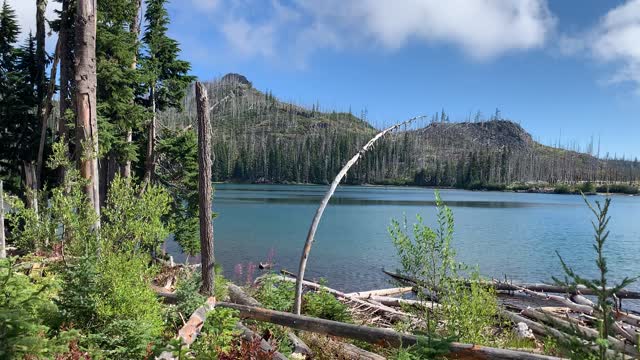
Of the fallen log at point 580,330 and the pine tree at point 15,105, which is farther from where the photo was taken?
the pine tree at point 15,105

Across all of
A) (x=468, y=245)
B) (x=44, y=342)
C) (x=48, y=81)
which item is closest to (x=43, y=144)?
(x=48, y=81)

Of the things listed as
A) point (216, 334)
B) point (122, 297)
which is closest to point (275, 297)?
point (216, 334)

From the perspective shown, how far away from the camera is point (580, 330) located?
11.8 ft

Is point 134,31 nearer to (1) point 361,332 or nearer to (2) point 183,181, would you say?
(2) point 183,181

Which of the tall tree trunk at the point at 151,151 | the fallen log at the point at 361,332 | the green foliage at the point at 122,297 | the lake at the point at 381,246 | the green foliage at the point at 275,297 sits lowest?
the lake at the point at 381,246

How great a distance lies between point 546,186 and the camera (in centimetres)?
15100

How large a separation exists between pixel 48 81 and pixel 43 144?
3.12 m

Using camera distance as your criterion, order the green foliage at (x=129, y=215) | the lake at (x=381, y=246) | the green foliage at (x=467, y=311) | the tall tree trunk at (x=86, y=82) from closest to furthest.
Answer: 1. the green foliage at (x=467, y=311)
2. the green foliage at (x=129, y=215)
3. the tall tree trunk at (x=86, y=82)
4. the lake at (x=381, y=246)

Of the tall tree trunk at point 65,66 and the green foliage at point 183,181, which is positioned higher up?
the tall tree trunk at point 65,66

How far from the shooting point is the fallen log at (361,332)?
516 cm

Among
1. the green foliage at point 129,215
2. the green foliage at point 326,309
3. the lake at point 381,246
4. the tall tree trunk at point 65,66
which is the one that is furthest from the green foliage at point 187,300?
the lake at point 381,246

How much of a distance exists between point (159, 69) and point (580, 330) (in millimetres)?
20174

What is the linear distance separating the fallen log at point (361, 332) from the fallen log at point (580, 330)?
63 centimetres

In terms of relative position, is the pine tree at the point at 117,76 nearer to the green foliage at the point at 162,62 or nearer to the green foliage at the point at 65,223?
the green foliage at the point at 162,62
